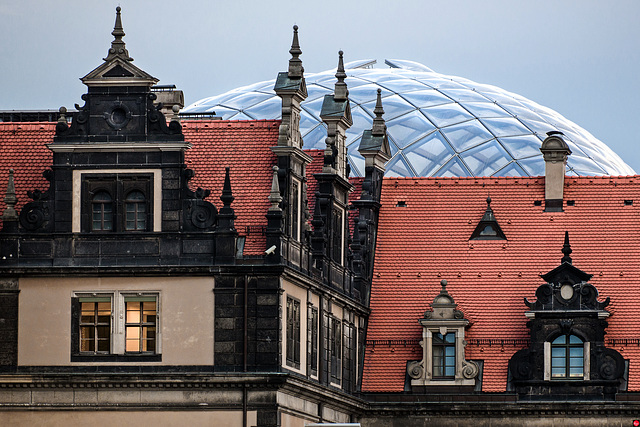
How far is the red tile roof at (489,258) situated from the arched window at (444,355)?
1.85 ft

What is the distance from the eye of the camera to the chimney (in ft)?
244

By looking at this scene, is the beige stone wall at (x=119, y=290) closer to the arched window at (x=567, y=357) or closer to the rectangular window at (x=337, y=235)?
the rectangular window at (x=337, y=235)

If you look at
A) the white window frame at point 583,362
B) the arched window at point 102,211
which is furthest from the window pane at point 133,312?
the white window frame at point 583,362

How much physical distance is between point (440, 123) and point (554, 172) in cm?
2041

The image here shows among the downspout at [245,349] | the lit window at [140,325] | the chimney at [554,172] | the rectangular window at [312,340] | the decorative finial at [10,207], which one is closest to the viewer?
the downspout at [245,349]

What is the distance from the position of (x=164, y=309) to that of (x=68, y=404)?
409 cm

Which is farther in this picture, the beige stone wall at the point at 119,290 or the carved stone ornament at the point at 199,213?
the carved stone ornament at the point at 199,213

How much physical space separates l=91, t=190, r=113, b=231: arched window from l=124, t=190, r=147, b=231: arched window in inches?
20.8

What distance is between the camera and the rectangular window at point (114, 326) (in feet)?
202

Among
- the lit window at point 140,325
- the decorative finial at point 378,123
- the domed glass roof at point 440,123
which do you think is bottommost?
the lit window at point 140,325

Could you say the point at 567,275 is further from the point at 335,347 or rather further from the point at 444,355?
the point at 335,347

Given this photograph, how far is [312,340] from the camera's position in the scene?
65188mm

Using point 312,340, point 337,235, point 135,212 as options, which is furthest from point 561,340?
point 135,212

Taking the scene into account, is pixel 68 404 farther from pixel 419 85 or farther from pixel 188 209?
pixel 419 85
